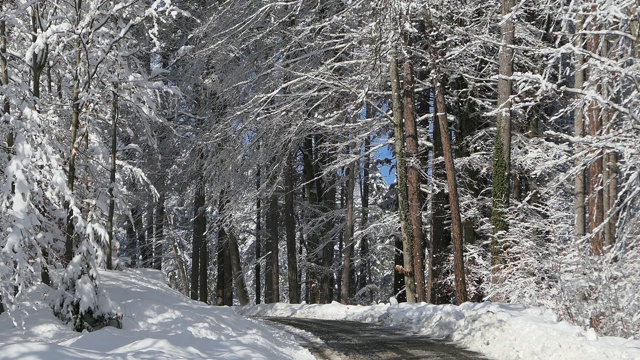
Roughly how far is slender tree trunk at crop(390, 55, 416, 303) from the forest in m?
0.04

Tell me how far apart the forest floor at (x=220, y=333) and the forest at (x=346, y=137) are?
54 cm

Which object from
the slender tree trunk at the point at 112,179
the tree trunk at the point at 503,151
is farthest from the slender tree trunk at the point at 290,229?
the tree trunk at the point at 503,151

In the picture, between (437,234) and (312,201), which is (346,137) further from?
(312,201)

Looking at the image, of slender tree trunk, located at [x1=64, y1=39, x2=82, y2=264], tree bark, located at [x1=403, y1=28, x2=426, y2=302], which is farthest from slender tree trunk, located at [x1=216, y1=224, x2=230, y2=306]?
slender tree trunk, located at [x1=64, y1=39, x2=82, y2=264]

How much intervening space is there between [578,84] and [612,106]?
9.95 metres

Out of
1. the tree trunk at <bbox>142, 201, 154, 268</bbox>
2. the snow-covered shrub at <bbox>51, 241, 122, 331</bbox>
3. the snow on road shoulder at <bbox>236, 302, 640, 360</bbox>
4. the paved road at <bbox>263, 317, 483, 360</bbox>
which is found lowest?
the paved road at <bbox>263, 317, 483, 360</bbox>

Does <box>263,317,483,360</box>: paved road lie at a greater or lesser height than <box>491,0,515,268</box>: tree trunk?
lesser

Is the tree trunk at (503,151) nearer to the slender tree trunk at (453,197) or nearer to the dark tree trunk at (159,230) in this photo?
the slender tree trunk at (453,197)

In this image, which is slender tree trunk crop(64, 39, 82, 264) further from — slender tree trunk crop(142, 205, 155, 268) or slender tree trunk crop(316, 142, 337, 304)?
slender tree trunk crop(142, 205, 155, 268)

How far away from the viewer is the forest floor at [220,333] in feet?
23.6

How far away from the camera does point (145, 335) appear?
333 inches

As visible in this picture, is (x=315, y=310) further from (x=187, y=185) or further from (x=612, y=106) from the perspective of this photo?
(x=612, y=106)

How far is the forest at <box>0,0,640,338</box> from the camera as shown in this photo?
9.55 m

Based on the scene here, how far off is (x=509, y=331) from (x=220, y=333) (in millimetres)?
4504
